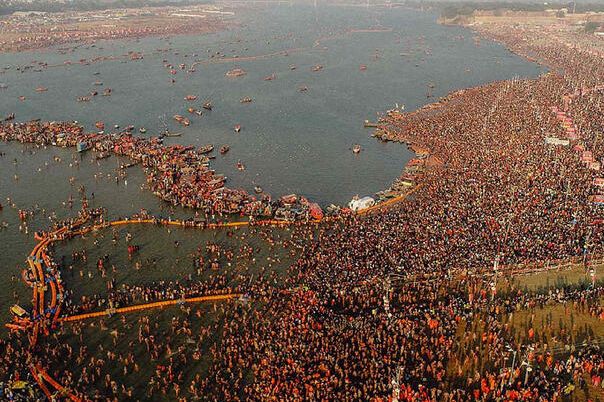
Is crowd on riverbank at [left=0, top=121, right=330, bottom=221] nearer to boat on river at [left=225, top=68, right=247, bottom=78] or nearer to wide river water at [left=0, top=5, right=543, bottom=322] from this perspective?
wide river water at [left=0, top=5, right=543, bottom=322]

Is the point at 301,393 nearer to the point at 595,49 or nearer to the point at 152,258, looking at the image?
the point at 152,258

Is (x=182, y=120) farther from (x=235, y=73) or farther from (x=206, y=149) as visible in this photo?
(x=235, y=73)

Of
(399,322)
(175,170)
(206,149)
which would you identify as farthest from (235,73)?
(399,322)

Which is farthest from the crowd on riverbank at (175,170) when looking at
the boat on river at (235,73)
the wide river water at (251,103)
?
the boat on river at (235,73)

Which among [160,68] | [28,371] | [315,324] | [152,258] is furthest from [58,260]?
Answer: [160,68]

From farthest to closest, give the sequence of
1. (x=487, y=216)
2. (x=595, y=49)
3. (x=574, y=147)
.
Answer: (x=595, y=49), (x=574, y=147), (x=487, y=216)

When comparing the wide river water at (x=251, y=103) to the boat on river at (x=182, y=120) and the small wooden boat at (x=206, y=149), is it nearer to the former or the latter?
the boat on river at (x=182, y=120)
